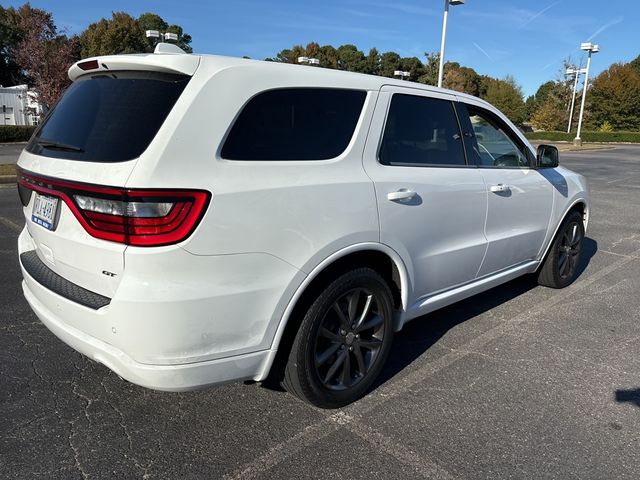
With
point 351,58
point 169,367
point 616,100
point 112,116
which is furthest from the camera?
point 351,58

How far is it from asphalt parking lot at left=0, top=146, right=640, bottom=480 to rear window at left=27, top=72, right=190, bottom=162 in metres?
1.40

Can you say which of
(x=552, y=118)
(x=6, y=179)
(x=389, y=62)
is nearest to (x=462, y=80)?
(x=552, y=118)

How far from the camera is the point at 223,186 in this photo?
7.07ft

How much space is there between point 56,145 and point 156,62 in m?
0.72

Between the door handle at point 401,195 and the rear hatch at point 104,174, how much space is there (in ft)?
3.97

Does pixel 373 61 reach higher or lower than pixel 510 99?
higher

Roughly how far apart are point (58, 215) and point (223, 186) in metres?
0.85

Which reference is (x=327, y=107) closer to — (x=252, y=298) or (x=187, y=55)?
(x=187, y=55)

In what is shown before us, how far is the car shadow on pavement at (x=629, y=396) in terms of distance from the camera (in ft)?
10.00

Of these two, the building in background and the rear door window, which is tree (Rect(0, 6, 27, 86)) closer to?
the building in background

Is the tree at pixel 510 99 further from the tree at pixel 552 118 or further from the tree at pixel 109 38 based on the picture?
the tree at pixel 109 38

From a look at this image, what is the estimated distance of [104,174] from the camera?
2.12m

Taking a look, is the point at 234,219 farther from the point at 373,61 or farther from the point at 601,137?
the point at 373,61

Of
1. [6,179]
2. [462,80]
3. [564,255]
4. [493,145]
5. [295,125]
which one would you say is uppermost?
[462,80]
